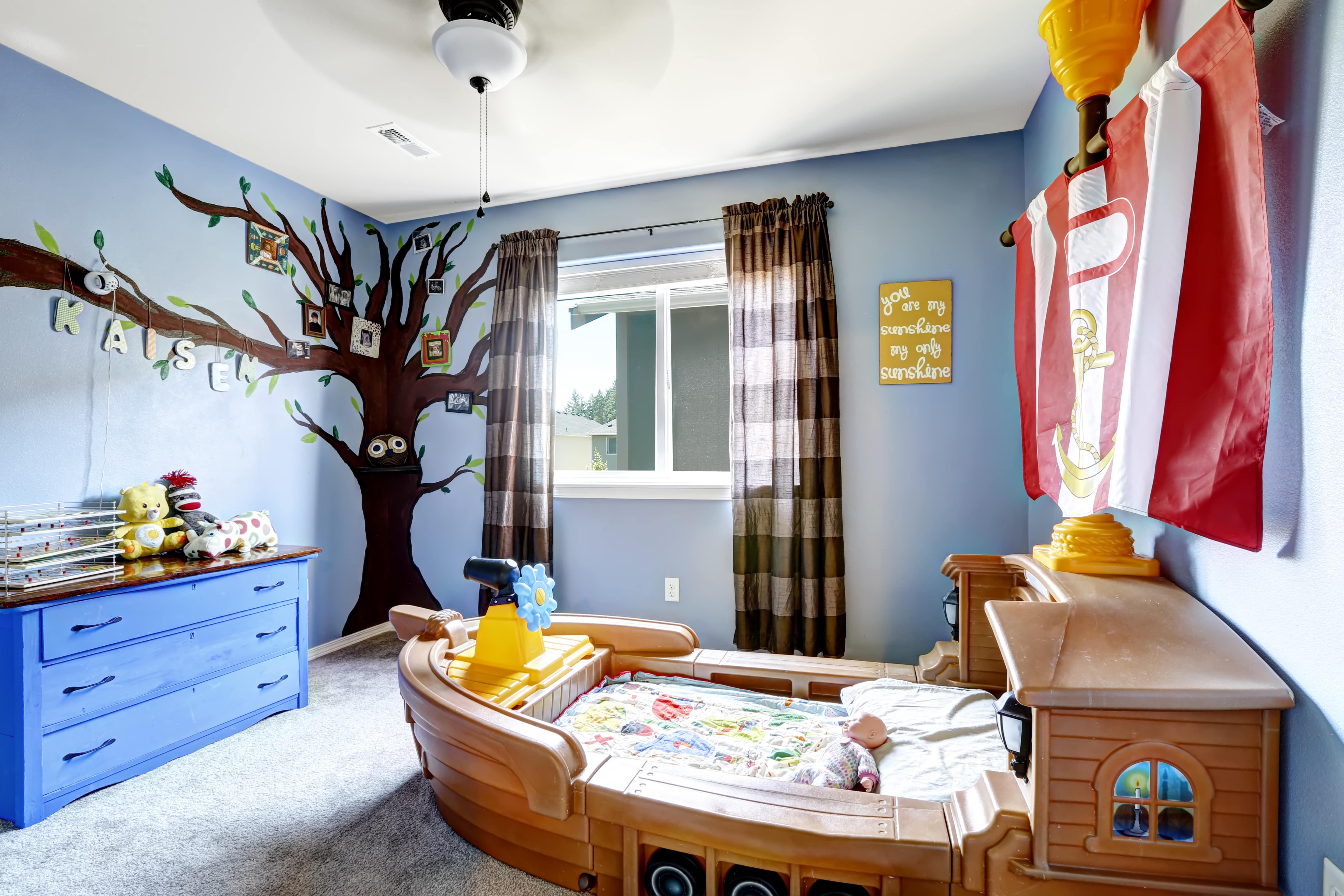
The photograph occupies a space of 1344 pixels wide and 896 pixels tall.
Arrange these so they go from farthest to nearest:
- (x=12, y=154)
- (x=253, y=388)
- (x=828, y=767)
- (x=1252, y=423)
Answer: (x=253, y=388) < (x=12, y=154) < (x=828, y=767) < (x=1252, y=423)

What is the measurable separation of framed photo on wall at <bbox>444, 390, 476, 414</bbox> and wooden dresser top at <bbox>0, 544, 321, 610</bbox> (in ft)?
3.51

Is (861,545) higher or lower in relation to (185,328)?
lower

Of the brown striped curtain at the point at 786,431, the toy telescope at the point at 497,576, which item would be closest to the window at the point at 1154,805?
the toy telescope at the point at 497,576

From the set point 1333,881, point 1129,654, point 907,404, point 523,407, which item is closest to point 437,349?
point 523,407

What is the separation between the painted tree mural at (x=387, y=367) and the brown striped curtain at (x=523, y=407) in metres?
0.22

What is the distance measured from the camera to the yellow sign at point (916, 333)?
2600 millimetres

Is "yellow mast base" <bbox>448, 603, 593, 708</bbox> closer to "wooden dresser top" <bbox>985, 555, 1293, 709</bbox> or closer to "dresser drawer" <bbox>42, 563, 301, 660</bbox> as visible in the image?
"dresser drawer" <bbox>42, 563, 301, 660</bbox>

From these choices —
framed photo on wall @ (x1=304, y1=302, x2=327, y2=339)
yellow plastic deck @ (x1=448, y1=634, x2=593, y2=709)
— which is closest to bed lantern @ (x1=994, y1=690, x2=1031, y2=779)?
yellow plastic deck @ (x1=448, y1=634, x2=593, y2=709)

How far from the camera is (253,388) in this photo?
289cm

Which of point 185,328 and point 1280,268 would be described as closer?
point 1280,268

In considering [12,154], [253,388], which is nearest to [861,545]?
[253,388]

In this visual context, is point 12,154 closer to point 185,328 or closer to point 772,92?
point 185,328

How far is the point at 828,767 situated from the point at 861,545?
4.66 feet

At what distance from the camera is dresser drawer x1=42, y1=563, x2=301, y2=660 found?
1768 mm
